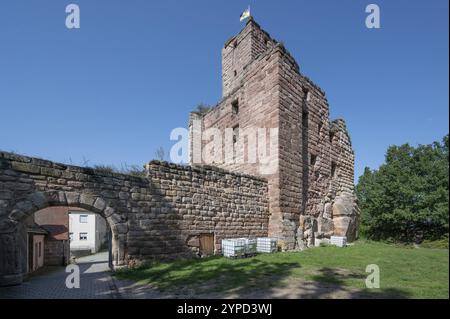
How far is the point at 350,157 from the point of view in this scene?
60.3 ft

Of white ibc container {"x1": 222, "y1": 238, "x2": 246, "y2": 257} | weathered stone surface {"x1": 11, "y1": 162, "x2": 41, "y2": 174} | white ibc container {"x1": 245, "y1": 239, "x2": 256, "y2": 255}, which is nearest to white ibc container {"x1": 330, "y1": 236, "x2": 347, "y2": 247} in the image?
white ibc container {"x1": 245, "y1": 239, "x2": 256, "y2": 255}

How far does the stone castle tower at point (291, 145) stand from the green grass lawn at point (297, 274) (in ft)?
10.4

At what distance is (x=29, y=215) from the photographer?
7.27m

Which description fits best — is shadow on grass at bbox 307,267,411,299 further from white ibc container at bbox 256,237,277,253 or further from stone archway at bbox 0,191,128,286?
stone archway at bbox 0,191,128,286

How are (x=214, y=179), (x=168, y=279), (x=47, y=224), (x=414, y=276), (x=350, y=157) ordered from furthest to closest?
(x=47, y=224) < (x=350, y=157) < (x=214, y=179) < (x=168, y=279) < (x=414, y=276)

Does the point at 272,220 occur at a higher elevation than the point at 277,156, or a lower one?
lower

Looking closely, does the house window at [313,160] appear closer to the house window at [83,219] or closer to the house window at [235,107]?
the house window at [235,107]

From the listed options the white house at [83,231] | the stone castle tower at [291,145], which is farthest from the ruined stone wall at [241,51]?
the white house at [83,231]

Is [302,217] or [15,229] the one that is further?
[302,217]

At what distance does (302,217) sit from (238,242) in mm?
4159

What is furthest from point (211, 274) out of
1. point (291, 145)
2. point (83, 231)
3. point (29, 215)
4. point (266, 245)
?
point (83, 231)
